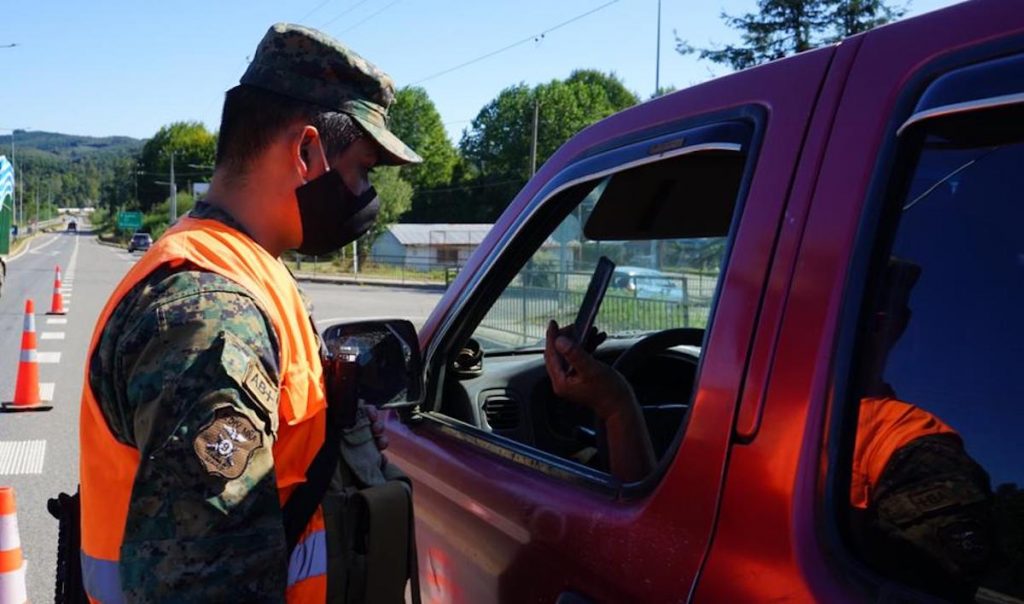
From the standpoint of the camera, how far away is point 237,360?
4.47 feet

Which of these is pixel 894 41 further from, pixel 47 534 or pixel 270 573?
pixel 47 534

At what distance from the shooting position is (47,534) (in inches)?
212

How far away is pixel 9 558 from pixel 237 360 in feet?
9.15

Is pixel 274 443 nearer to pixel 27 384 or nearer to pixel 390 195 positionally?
pixel 27 384

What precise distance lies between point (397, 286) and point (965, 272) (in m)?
41.1

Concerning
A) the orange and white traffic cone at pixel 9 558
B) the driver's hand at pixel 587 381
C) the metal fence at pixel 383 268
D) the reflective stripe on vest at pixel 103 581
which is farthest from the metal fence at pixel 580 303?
the metal fence at pixel 383 268

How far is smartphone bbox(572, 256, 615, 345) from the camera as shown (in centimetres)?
218

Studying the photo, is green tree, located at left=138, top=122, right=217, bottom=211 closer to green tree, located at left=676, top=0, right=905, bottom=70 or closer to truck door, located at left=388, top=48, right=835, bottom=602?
green tree, located at left=676, top=0, right=905, bottom=70

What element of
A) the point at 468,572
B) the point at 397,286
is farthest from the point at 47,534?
the point at 397,286

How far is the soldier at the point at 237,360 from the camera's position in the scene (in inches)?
52.7

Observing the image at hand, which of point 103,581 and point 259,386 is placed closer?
point 259,386

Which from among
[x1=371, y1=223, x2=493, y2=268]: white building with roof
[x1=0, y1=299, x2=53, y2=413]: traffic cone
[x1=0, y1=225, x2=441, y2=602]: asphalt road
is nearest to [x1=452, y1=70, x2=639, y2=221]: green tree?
[x1=371, y1=223, x2=493, y2=268]: white building with roof

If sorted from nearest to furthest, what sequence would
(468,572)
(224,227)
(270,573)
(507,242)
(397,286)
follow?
1. (270,573)
2. (224,227)
3. (468,572)
4. (507,242)
5. (397,286)

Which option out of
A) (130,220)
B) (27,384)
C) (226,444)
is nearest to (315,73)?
(226,444)
